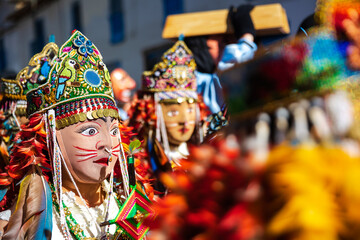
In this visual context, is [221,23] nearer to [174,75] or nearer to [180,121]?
[174,75]

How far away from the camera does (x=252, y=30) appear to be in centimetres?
445

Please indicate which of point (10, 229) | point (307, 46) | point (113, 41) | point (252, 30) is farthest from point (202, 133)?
point (113, 41)

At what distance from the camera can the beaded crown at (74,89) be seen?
8.55 feet

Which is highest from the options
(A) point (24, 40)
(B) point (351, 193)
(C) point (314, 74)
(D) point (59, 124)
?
(C) point (314, 74)

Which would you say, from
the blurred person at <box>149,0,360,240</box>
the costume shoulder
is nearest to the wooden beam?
the costume shoulder

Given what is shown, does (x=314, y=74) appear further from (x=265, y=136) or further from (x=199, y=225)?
(x=199, y=225)

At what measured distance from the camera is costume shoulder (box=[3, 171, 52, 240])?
→ 91.7 inches

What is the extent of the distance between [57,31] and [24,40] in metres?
3.79

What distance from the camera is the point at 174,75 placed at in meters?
4.52

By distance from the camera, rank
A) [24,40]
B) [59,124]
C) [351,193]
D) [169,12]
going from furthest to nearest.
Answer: [24,40] < [169,12] < [59,124] < [351,193]

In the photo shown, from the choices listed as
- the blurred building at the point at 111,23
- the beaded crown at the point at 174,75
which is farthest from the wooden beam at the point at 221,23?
the blurred building at the point at 111,23

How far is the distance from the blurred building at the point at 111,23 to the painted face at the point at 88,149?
5876 mm

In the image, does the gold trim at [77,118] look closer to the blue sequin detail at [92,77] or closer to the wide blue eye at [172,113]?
the blue sequin detail at [92,77]

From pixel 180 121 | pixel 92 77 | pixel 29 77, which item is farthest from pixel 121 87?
pixel 92 77
